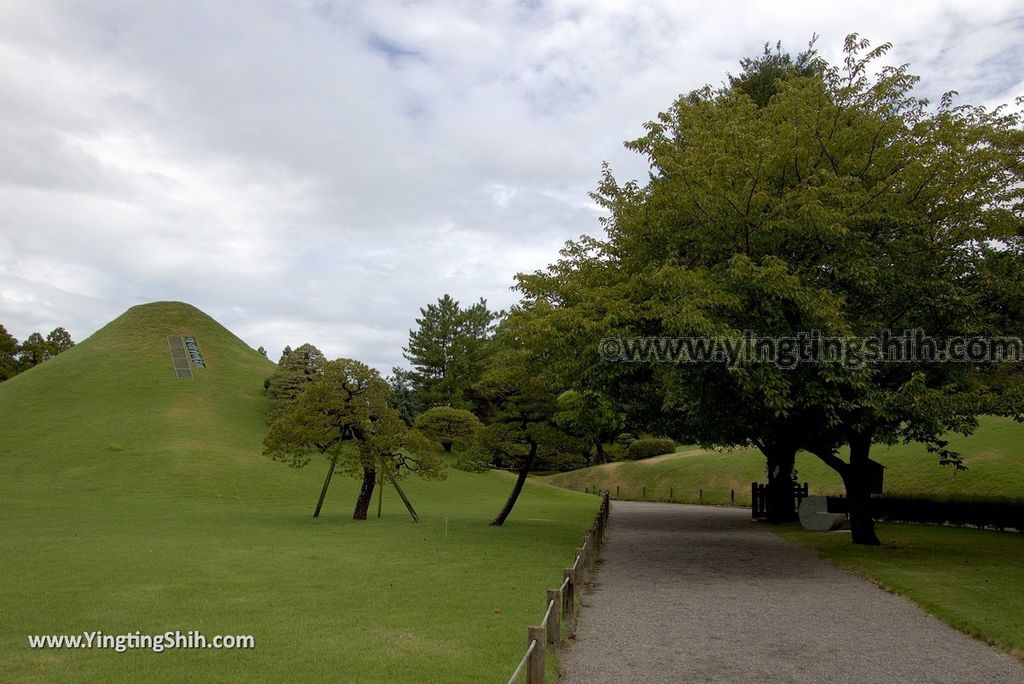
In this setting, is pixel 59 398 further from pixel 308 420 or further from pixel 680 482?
pixel 680 482

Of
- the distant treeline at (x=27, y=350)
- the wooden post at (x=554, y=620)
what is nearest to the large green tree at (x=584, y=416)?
the wooden post at (x=554, y=620)

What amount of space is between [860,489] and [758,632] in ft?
40.4

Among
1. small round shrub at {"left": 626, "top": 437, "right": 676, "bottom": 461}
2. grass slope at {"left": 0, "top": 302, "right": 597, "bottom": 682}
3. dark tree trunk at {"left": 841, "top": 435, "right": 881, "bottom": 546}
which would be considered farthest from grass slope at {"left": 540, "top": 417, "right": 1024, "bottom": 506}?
dark tree trunk at {"left": 841, "top": 435, "right": 881, "bottom": 546}

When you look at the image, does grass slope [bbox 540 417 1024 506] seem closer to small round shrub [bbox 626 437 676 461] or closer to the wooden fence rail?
small round shrub [bbox 626 437 676 461]

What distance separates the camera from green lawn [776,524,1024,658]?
36.2 feet

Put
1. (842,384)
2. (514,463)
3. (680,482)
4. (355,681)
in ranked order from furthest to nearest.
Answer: (680,482), (514,463), (842,384), (355,681)

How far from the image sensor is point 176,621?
1102 centimetres

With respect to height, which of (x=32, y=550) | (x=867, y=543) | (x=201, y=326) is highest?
(x=201, y=326)

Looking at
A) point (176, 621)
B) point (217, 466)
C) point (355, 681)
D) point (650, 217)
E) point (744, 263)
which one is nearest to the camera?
point (355, 681)

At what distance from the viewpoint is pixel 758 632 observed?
10.5 metres

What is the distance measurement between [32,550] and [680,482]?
43796 millimetres

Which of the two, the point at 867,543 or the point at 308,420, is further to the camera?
the point at 308,420

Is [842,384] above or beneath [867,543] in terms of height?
above

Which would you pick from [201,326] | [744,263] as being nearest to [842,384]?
[744,263]
